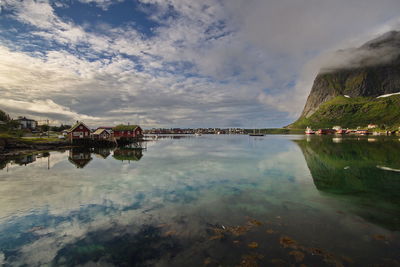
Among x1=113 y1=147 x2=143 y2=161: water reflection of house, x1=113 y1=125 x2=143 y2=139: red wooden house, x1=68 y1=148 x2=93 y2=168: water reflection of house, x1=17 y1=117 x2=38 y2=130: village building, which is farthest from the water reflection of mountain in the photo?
x1=17 y1=117 x2=38 y2=130: village building

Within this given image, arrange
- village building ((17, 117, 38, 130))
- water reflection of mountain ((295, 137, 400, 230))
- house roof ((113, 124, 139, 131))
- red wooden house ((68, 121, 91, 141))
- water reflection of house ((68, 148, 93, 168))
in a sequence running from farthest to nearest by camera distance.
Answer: village building ((17, 117, 38, 130))
house roof ((113, 124, 139, 131))
red wooden house ((68, 121, 91, 141))
water reflection of house ((68, 148, 93, 168))
water reflection of mountain ((295, 137, 400, 230))

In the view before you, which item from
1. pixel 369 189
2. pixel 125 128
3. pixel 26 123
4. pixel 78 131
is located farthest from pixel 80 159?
pixel 26 123

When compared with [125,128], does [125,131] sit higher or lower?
lower

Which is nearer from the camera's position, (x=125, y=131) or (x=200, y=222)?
(x=200, y=222)

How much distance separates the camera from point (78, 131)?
73.5 metres

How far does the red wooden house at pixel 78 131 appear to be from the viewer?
71500 mm

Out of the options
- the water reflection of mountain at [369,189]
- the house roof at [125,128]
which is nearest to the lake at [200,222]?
the water reflection of mountain at [369,189]

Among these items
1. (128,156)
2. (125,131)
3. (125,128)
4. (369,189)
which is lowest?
(128,156)

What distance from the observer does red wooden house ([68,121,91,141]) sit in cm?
7150

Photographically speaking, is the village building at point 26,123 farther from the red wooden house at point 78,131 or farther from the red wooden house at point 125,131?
the red wooden house at point 78,131

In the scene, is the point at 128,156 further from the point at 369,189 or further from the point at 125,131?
the point at 125,131

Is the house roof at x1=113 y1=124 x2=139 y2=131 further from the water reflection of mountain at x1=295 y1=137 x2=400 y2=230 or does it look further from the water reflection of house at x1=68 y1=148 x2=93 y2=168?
the water reflection of mountain at x1=295 y1=137 x2=400 y2=230

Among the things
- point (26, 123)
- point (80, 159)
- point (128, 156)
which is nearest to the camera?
point (80, 159)

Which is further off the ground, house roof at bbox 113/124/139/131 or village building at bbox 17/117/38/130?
village building at bbox 17/117/38/130
